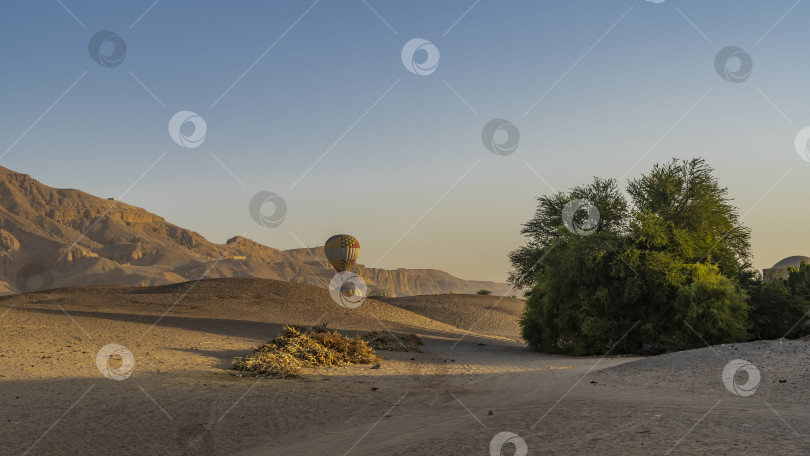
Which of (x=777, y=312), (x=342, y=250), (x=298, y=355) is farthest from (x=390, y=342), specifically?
(x=342, y=250)

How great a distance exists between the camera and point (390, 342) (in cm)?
2805

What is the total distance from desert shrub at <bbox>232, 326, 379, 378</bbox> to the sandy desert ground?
2.17 feet

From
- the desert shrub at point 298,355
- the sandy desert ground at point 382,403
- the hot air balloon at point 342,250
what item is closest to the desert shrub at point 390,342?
the sandy desert ground at point 382,403

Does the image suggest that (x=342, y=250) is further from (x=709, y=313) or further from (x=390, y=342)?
(x=709, y=313)

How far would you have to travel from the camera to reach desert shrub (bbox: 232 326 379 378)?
56.6 feet

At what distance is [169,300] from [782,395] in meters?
40.2

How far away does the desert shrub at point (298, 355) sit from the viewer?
679 inches

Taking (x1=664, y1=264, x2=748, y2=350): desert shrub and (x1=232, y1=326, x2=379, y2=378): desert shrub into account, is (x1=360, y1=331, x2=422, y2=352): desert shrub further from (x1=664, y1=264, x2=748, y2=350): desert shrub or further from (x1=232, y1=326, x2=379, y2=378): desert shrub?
(x1=664, y1=264, x2=748, y2=350): desert shrub

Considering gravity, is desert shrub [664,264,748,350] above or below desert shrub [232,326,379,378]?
below

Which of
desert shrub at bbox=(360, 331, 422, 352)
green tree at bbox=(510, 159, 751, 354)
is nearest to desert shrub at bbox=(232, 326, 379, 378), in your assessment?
desert shrub at bbox=(360, 331, 422, 352)

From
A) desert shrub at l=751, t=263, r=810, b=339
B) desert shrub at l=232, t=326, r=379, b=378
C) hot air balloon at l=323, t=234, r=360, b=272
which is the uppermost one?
hot air balloon at l=323, t=234, r=360, b=272

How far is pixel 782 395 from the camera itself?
12391 millimetres

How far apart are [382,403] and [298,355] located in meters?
7.34

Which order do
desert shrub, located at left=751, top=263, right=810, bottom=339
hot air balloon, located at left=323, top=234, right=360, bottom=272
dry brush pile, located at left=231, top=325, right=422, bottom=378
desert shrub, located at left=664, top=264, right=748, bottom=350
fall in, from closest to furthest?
dry brush pile, located at left=231, top=325, right=422, bottom=378, desert shrub, located at left=664, top=264, right=748, bottom=350, desert shrub, located at left=751, top=263, right=810, bottom=339, hot air balloon, located at left=323, top=234, right=360, bottom=272
